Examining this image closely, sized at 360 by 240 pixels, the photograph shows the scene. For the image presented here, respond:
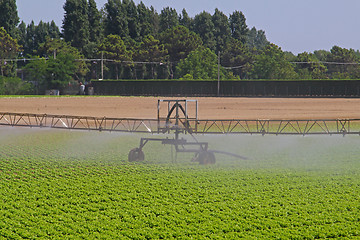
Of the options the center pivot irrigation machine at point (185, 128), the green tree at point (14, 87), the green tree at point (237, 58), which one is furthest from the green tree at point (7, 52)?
the center pivot irrigation machine at point (185, 128)

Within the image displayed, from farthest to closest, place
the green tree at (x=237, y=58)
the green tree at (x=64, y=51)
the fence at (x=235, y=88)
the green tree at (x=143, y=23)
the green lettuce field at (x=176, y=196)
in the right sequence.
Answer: the green tree at (x=143, y=23) → the green tree at (x=237, y=58) → the green tree at (x=64, y=51) → the fence at (x=235, y=88) → the green lettuce field at (x=176, y=196)

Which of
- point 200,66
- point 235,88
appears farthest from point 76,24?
point 235,88

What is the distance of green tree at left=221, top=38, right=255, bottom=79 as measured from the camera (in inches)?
7362

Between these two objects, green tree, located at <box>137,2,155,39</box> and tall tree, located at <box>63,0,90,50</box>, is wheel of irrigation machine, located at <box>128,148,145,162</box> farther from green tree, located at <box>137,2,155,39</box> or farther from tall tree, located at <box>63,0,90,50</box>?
green tree, located at <box>137,2,155,39</box>

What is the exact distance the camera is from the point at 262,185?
22.8 m

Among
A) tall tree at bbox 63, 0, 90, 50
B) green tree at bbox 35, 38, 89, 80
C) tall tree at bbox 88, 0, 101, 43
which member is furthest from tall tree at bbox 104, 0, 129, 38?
green tree at bbox 35, 38, 89, 80

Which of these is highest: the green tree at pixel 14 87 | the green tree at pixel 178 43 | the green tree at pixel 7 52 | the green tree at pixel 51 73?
the green tree at pixel 178 43

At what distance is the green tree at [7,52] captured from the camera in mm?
149750

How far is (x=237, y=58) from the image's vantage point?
18662 centimetres

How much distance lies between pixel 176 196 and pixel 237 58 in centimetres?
16955

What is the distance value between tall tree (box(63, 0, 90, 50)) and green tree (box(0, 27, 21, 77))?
19.3 metres

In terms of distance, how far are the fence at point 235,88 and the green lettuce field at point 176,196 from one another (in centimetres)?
8712

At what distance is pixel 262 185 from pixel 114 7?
567 feet

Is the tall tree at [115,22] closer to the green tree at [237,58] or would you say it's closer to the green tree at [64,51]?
the green tree at [64,51]
